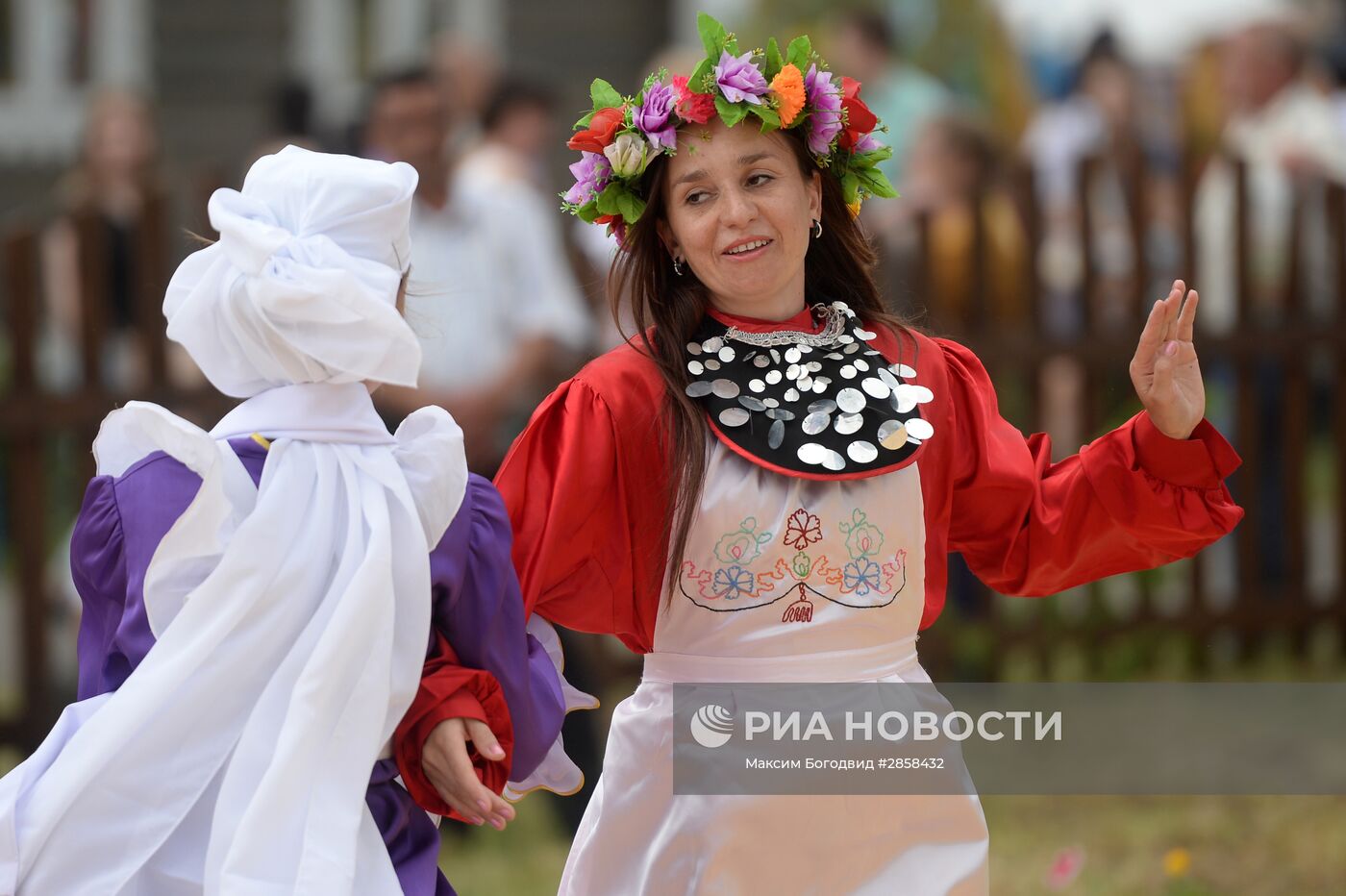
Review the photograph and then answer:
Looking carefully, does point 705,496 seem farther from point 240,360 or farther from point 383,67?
point 383,67

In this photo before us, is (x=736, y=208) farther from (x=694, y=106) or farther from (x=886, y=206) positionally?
(x=886, y=206)

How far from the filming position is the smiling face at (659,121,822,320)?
3148 mm

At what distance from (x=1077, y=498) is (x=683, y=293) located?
2.73ft

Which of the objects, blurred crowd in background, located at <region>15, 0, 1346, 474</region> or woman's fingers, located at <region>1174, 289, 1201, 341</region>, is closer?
woman's fingers, located at <region>1174, 289, 1201, 341</region>

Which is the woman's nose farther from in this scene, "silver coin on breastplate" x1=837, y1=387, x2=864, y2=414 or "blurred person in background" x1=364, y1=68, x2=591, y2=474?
"blurred person in background" x1=364, y1=68, x2=591, y2=474

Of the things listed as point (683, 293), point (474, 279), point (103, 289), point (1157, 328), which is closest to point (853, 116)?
point (683, 293)

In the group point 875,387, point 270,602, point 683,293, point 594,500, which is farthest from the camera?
point 683,293

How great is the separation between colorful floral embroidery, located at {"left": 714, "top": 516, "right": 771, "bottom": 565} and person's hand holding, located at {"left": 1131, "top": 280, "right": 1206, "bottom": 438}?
2.49 ft

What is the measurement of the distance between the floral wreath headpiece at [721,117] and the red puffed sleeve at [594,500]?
34 cm

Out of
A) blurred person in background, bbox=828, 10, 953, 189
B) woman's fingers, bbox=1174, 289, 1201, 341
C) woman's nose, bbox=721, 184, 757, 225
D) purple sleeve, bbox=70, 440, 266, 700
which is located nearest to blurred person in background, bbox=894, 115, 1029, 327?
blurred person in background, bbox=828, 10, 953, 189

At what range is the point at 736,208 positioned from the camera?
10.3ft

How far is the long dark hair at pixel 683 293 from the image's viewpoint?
3090mm

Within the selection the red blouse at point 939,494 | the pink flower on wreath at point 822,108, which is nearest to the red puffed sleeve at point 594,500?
the red blouse at point 939,494

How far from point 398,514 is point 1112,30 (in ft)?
27.6
